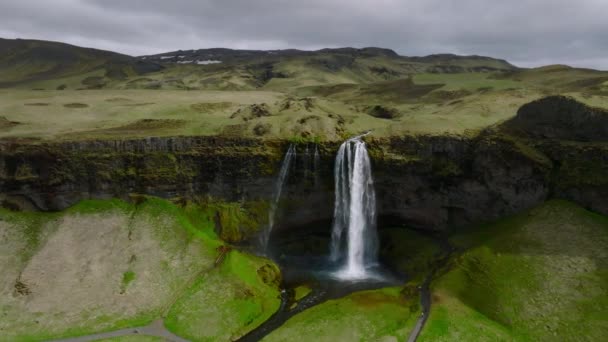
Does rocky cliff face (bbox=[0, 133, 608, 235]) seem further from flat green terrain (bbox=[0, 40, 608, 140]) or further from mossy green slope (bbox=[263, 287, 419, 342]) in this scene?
mossy green slope (bbox=[263, 287, 419, 342])

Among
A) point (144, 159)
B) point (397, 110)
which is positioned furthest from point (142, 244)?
point (397, 110)

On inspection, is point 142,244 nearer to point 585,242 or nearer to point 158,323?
point 158,323

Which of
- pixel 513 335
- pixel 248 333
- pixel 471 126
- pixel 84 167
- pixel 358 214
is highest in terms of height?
pixel 471 126

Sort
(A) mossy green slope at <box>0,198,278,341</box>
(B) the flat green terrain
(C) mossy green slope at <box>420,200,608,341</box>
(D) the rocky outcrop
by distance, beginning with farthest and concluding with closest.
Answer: (B) the flat green terrain, (D) the rocky outcrop, (A) mossy green slope at <box>0,198,278,341</box>, (C) mossy green slope at <box>420,200,608,341</box>

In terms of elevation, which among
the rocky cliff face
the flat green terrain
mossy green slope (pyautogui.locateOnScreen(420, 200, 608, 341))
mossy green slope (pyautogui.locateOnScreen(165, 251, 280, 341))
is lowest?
mossy green slope (pyautogui.locateOnScreen(165, 251, 280, 341))

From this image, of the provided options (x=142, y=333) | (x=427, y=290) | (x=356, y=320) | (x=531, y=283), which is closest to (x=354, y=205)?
(x=427, y=290)

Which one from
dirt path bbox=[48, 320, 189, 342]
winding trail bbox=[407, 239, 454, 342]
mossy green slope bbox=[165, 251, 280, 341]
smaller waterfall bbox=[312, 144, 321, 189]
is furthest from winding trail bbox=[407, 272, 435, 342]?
dirt path bbox=[48, 320, 189, 342]

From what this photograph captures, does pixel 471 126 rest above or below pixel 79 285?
above

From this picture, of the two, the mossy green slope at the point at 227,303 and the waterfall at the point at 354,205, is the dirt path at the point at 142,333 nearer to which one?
the mossy green slope at the point at 227,303

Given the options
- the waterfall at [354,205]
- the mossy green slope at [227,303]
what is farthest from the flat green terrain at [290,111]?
the mossy green slope at [227,303]
